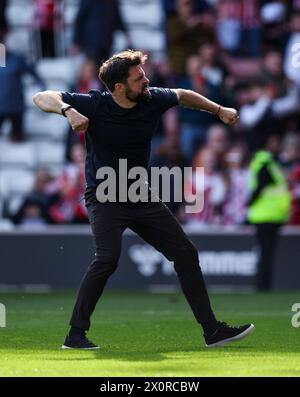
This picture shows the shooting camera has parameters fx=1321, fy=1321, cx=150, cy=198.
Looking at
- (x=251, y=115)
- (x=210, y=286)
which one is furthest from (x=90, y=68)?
(x=210, y=286)

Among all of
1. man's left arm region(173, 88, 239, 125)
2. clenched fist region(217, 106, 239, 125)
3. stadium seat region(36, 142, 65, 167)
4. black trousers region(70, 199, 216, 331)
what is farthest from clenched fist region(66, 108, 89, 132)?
stadium seat region(36, 142, 65, 167)

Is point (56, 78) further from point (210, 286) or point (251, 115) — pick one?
point (210, 286)

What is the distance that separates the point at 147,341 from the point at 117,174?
149cm

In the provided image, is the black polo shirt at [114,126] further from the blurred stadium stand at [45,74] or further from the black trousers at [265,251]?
the blurred stadium stand at [45,74]

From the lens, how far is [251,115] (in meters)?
19.5

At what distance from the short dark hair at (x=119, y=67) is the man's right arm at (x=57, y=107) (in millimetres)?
395

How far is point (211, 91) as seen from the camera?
19547 mm

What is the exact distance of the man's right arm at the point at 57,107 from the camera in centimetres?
923

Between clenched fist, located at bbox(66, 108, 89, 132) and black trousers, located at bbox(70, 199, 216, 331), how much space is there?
34.2 inches

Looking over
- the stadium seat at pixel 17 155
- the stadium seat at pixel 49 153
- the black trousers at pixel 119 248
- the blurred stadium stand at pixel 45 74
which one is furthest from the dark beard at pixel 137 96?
the stadium seat at pixel 17 155

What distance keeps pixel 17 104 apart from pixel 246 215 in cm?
414

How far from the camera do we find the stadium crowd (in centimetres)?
1852

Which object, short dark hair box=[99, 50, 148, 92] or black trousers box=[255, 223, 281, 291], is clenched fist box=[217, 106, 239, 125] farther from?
black trousers box=[255, 223, 281, 291]

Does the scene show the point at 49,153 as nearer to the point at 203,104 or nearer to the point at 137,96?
the point at 203,104
